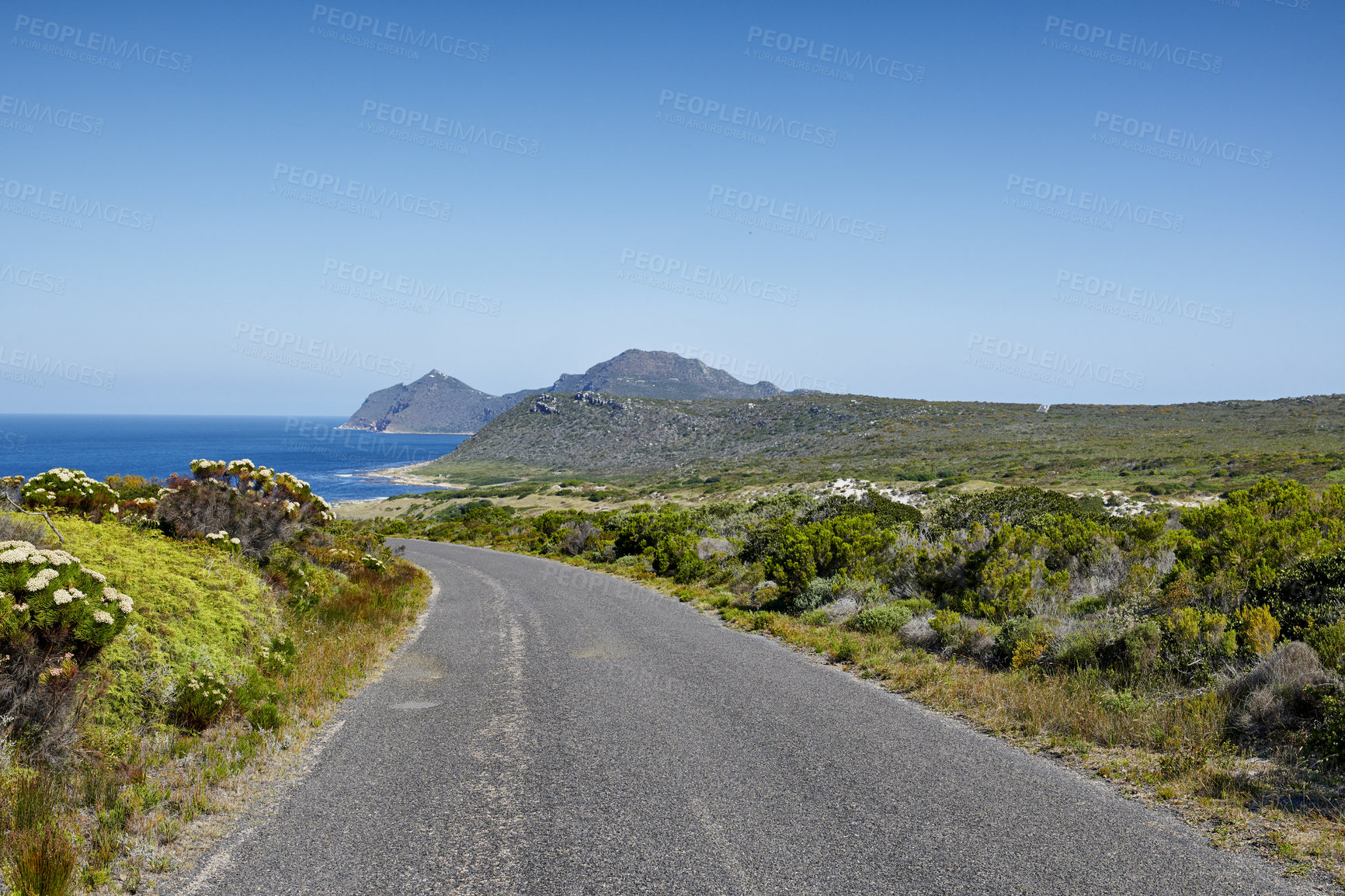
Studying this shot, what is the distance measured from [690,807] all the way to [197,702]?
5.17m

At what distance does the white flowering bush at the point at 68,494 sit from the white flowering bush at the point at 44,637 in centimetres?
728

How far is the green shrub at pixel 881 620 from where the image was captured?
11.6 metres

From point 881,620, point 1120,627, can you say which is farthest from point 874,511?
point 1120,627

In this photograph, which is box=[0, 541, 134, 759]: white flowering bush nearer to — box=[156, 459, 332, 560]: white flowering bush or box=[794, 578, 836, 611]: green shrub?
box=[156, 459, 332, 560]: white flowering bush

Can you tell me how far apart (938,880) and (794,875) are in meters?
0.89

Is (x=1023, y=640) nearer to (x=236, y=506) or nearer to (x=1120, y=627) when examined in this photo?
(x=1120, y=627)

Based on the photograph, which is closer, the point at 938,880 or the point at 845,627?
the point at 938,880

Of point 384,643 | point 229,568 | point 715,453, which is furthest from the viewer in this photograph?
point 715,453

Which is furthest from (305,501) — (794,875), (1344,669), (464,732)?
(1344,669)

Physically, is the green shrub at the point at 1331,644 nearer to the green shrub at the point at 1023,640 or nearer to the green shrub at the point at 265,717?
the green shrub at the point at 1023,640

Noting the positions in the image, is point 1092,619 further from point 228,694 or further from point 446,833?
point 228,694

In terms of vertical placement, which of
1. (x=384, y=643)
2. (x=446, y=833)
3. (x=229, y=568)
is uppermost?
(x=229, y=568)

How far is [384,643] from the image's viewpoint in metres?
11.9

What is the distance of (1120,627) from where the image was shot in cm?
863
